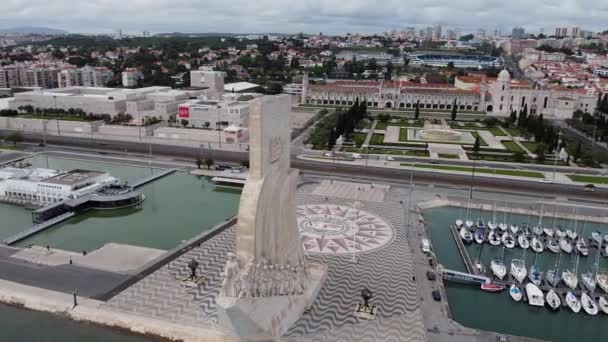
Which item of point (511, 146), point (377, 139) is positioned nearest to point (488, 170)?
point (511, 146)

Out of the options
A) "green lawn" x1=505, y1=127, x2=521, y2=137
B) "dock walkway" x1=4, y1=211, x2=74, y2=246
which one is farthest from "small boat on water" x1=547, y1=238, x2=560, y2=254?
"green lawn" x1=505, y1=127, x2=521, y2=137

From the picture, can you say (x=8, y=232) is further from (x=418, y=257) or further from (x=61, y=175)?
(x=418, y=257)

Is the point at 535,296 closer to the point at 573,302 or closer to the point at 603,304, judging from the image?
the point at 573,302

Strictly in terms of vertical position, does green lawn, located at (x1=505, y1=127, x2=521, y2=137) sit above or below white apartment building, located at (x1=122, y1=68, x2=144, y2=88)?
below

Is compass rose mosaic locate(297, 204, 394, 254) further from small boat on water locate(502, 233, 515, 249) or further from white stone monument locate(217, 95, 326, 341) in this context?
white stone monument locate(217, 95, 326, 341)

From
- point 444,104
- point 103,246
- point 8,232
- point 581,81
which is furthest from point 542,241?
point 581,81

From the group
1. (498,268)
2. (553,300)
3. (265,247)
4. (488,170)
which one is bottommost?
(553,300)
